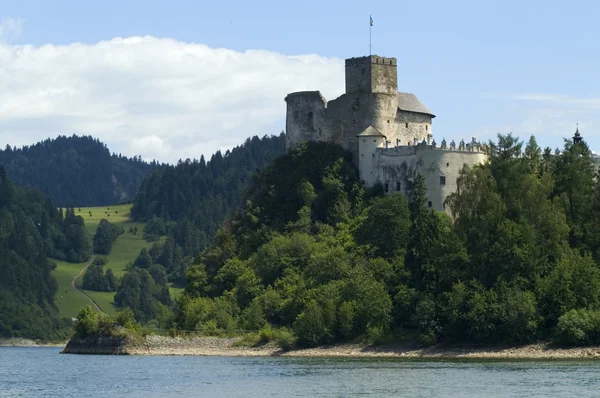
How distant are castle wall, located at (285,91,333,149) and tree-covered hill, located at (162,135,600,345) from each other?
207cm

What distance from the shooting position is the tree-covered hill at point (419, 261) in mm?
83375

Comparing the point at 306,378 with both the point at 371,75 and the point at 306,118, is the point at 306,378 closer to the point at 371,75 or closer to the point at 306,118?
the point at 371,75

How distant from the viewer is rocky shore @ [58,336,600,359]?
80188mm

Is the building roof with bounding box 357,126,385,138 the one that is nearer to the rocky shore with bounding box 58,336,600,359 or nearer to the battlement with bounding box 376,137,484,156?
the battlement with bounding box 376,137,484,156

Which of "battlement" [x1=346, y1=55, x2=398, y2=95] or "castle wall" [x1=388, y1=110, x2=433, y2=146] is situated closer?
"battlement" [x1=346, y1=55, x2=398, y2=95]

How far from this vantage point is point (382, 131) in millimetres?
106438

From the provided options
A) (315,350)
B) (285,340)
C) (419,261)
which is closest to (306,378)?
(315,350)

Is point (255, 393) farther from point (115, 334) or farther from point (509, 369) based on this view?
point (115, 334)

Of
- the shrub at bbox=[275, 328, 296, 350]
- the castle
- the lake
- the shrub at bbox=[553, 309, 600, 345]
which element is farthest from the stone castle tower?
the shrub at bbox=[553, 309, 600, 345]

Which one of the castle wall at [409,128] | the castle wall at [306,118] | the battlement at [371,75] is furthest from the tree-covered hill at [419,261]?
the battlement at [371,75]

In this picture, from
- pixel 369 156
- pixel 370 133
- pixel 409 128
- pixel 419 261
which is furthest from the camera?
pixel 409 128

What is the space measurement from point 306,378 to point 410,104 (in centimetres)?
4638

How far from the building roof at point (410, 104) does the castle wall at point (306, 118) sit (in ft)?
21.2

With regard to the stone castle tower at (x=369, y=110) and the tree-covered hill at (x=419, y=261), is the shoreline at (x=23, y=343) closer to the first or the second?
the tree-covered hill at (x=419, y=261)
